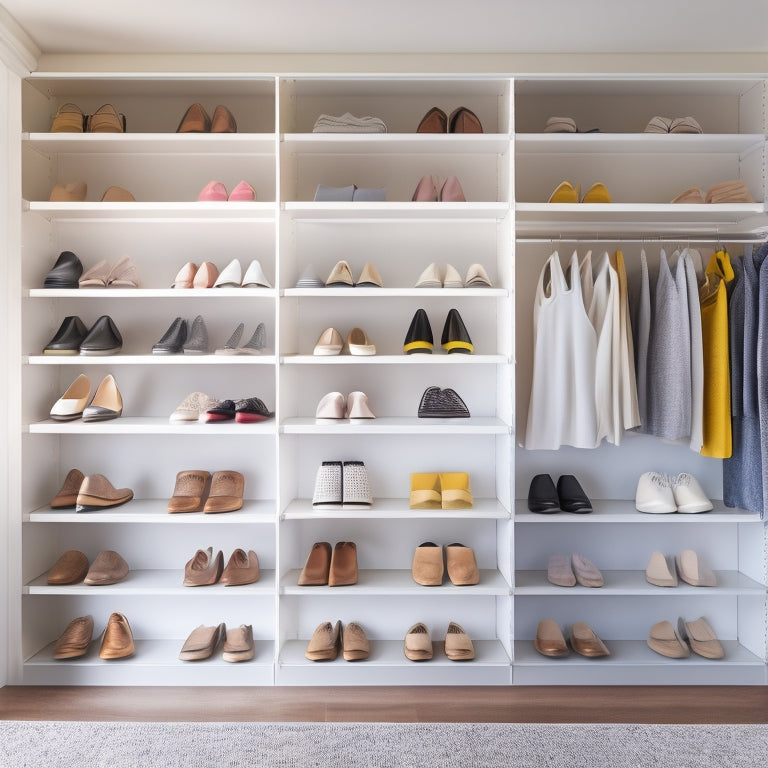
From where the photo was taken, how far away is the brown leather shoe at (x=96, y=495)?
8.43ft

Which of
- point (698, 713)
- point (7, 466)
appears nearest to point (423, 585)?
point (698, 713)

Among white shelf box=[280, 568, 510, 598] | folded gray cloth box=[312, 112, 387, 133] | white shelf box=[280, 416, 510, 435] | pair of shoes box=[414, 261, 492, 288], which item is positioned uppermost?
folded gray cloth box=[312, 112, 387, 133]

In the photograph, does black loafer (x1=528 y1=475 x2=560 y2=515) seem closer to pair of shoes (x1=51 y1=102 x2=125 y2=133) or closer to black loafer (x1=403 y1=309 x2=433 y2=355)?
black loafer (x1=403 y1=309 x2=433 y2=355)

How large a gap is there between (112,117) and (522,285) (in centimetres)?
189

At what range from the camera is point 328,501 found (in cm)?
259

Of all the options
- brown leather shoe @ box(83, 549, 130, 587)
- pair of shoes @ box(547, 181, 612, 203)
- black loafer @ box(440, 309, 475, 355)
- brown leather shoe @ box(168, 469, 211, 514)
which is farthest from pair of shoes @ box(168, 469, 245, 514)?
pair of shoes @ box(547, 181, 612, 203)

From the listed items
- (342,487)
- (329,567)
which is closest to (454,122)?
(342,487)

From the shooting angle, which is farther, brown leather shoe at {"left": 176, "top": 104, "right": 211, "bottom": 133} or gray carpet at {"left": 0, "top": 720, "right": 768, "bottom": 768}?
brown leather shoe at {"left": 176, "top": 104, "right": 211, "bottom": 133}

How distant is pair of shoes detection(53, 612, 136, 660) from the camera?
257 cm

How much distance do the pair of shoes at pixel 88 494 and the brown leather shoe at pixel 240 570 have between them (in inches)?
21.0

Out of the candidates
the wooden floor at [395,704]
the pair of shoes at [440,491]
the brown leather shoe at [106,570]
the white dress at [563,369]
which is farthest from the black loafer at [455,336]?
the brown leather shoe at [106,570]

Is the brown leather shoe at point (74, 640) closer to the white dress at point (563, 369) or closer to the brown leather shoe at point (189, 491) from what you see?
the brown leather shoe at point (189, 491)

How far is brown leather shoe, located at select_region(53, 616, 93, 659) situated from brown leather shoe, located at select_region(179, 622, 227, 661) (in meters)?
0.39

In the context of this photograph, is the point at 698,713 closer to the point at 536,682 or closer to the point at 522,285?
the point at 536,682
